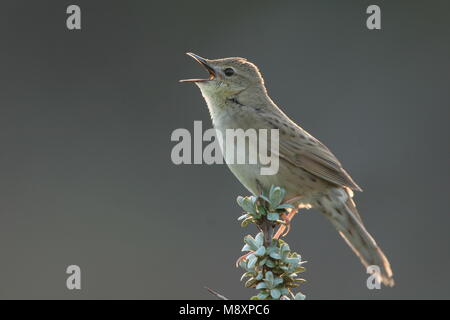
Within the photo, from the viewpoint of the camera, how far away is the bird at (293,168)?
374cm

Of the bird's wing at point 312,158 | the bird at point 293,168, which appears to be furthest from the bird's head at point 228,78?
the bird's wing at point 312,158

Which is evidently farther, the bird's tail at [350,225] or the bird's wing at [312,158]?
the bird's wing at [312,158]

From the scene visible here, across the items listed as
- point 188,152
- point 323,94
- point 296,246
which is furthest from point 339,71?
point 188,152

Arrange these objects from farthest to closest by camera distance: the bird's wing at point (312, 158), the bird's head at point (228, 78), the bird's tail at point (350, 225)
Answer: the bird's head at point (228, 78), the bird's wing at point (312, 158), the bird's tail at point (350, 225)

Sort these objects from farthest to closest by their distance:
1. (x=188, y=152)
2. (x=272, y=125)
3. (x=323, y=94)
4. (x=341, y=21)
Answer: (x=341, y=21), (x=323, y=94), (x=188, y=152), (x=272, y=125)

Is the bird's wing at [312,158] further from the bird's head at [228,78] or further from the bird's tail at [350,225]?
the bird's head at [228,78]

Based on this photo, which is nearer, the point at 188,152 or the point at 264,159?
the point at 264,159

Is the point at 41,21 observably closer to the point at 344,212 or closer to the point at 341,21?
the point at 341,21

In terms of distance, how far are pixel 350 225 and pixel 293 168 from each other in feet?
1.58

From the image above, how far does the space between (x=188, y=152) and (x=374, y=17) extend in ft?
12.0

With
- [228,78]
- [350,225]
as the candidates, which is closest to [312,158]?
[350,225]

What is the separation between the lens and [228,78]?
4355 millimetres

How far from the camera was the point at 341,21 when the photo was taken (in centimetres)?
770

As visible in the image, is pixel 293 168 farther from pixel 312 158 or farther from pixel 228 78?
pixel 228 78
